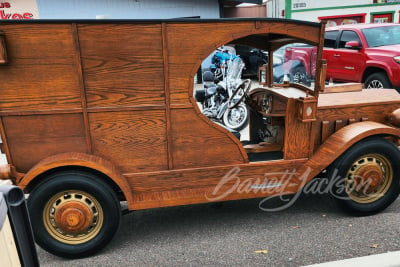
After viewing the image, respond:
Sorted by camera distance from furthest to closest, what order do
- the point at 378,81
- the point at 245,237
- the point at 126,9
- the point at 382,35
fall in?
the point at 126,9
the point at 382,35
the point at 378,81
the point at 245,237

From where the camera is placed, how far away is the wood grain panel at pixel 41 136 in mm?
2928

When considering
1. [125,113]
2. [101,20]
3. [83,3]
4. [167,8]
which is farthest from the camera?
[167,8]

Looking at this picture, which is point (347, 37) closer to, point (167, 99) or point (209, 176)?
point (209, 176)

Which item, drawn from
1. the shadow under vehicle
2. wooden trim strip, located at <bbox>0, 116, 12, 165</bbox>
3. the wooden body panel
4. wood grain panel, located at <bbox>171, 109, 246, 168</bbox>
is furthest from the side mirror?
wooden trim strip, located at <bbox>0, 116, 12, 165</bbox>

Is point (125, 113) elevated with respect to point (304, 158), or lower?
elevated

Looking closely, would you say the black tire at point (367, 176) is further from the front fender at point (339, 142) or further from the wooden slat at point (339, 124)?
the wooden slat at point (339, 124)

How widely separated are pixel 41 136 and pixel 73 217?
0.79 metres

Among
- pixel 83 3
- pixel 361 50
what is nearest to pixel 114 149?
pixel 361 50

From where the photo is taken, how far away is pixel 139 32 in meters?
2.91

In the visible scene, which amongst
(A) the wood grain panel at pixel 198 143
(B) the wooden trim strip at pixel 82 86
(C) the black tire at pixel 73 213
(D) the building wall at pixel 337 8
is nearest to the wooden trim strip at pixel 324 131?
(A) the wood grain panel at pixel 198 143

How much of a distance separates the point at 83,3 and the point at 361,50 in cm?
849

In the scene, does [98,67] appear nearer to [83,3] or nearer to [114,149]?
[114,149]

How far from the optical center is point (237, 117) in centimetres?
758

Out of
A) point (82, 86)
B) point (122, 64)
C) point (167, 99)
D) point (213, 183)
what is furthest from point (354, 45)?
→ point (82, 86)
